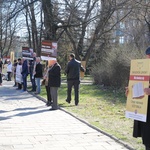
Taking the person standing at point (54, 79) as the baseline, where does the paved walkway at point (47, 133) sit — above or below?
below

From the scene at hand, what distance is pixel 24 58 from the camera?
771 inches

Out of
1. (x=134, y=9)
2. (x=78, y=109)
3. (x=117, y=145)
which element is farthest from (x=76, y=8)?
(x=117, y=145)

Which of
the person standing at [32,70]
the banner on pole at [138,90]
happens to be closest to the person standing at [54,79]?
the person standing at [32,70]

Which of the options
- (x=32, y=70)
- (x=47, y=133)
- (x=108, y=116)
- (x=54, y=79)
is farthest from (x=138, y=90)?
(x=32, y=70)

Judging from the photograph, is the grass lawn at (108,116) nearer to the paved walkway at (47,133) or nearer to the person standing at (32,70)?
the paved walkway at (47,133)

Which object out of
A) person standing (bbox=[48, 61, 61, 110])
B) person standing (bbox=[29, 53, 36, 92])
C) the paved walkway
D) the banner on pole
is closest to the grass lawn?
the paved walkway

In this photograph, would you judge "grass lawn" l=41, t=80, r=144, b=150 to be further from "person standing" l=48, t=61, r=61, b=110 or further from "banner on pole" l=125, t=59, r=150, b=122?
"banner on pole" l=125, t=59, r=150, b=122

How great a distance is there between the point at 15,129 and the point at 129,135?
2.78 m

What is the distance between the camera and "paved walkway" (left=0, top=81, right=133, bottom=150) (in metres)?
6.83

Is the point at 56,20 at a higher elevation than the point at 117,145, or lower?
higher

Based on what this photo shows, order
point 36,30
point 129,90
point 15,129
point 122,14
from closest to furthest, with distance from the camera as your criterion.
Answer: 1. point 129,90
2. point 15,129
3. point 122,14
4. point 36,30

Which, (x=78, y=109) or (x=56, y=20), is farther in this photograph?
(x=56, y=20)

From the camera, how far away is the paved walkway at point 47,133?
6.83 m

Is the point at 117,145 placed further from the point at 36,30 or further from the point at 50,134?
the point at 36,30
